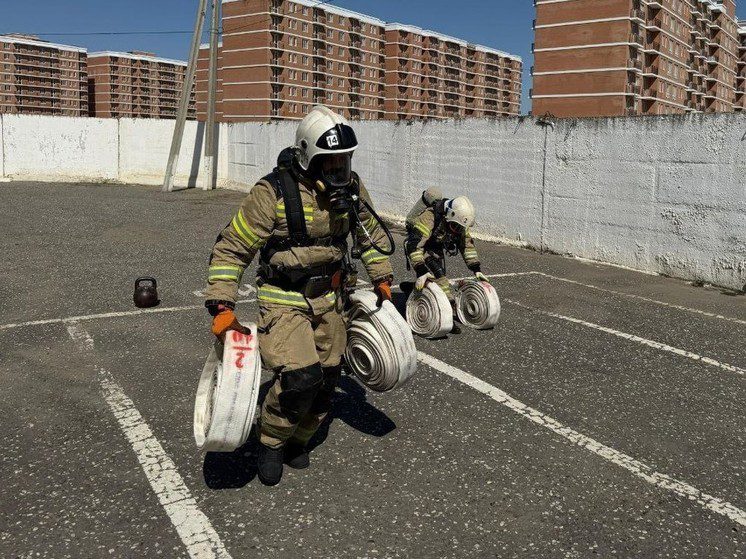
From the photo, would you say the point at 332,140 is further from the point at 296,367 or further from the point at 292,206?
the point at 296,367

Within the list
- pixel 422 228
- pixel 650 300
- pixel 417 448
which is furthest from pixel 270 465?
pixel 650 300

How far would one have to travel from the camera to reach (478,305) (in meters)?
7.18

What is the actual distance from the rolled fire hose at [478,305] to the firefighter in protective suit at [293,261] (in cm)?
343

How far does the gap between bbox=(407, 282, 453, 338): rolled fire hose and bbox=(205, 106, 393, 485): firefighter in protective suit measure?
2.91 metres

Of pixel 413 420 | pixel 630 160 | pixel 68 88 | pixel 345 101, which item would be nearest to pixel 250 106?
pixel 345 101

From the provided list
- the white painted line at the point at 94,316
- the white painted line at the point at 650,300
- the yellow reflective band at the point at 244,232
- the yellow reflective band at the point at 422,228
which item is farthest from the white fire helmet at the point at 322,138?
the white painted line at the point at 650,300

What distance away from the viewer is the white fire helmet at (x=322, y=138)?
12.2 feet

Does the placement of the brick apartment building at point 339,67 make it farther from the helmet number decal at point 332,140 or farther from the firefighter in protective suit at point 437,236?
the helmet number decal at point 332,140

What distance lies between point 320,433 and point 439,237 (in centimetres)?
351

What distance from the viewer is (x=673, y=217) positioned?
11.1 meters

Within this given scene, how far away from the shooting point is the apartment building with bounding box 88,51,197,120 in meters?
148

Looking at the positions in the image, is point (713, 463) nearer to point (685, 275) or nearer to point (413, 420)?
point (413, 420)

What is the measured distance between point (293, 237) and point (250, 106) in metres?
97.4

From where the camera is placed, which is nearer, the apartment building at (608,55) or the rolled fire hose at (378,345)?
the rolled fire hose at (378,345)
